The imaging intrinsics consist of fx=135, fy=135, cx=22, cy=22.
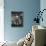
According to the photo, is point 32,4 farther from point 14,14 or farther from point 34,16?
point 14,14

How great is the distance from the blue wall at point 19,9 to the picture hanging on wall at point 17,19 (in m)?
0.12

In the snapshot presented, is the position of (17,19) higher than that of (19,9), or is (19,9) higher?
(19,9)

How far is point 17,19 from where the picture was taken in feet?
18.1

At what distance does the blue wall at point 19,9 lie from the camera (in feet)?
17.8

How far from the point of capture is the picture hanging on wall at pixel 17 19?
5.49 m

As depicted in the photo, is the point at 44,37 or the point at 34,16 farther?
the point at 34,16

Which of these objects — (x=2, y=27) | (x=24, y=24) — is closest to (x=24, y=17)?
(x=24, y=24)

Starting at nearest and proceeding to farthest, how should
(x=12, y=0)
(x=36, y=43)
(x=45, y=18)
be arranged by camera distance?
(x=36, y=43), (x=45, y=18), (x=12, y=0)

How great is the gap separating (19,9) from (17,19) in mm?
414

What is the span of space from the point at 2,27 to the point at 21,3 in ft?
4.06

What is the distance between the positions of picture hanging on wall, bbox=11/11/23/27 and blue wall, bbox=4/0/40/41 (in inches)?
4.8

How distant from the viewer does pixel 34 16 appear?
18.1 ft

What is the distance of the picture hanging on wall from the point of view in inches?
216

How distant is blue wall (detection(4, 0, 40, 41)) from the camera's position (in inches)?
214
